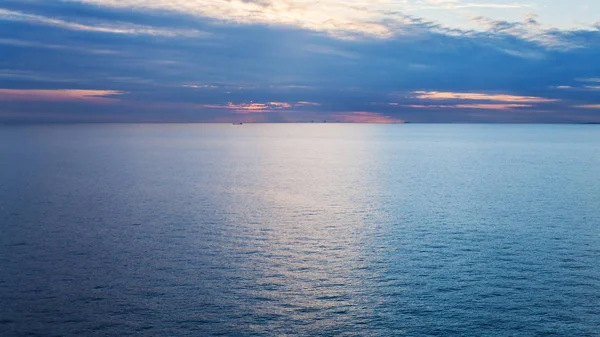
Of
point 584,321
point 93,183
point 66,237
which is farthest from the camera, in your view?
point 93,183

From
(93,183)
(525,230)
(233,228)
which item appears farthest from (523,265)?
(93,183)

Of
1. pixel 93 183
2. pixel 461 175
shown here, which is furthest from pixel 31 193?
pixel 461 175

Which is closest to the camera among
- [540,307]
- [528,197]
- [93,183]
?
[540,307]

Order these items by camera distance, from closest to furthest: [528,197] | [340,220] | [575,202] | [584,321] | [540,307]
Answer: [584,321]
[540,307]
[340,220]
[575,202]
[528,197]

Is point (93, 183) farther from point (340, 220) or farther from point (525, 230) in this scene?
point (525, 230)

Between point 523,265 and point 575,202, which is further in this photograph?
point 575,202

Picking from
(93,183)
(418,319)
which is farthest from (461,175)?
(418,319)

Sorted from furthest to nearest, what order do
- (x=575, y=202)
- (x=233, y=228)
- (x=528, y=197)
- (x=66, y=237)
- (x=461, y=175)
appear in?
1. (x=461, y=175)
2. (x=528, y=197)
3. (x=575, y=202)
4. (x=233, y=228)
5. (x=66, y=237)

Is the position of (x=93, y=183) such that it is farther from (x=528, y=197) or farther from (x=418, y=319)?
(x=418, y=319)

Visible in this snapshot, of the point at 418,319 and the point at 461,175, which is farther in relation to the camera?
the point at 461,175
